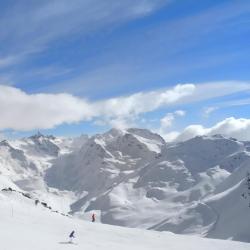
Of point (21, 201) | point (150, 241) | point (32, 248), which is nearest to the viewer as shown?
point (32, 248)

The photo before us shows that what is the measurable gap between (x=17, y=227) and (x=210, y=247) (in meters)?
23.6

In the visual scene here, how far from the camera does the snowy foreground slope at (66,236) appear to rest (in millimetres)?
48344

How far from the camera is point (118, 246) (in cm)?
5572

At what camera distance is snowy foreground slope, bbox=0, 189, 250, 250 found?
48.3 metres

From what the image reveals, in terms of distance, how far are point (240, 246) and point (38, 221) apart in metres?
25.1

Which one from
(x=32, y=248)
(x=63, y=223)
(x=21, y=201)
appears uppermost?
(x=21, y=201)

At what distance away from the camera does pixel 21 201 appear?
8106cm

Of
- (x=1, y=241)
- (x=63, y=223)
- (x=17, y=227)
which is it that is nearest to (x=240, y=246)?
(x=63, y=223)

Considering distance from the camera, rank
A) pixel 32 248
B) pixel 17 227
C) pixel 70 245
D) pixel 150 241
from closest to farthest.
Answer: pixel 32 248
pixel 70 245
pixel 17 227
pixel 150 241

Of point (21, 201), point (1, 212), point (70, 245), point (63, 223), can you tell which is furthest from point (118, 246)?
point (21, 201)

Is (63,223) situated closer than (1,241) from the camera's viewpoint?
No

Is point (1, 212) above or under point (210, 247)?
above

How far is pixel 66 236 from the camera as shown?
184ft

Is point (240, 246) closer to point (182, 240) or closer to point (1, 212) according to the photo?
point (182, 240)
